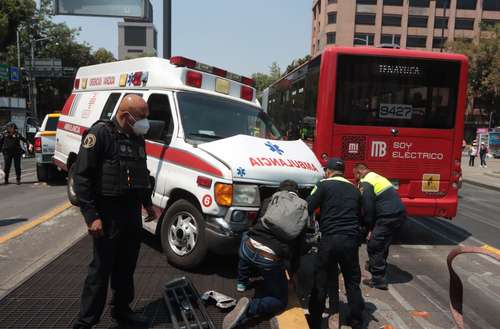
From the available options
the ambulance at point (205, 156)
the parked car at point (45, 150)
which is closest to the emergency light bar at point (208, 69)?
the ambulance at point (205, 156)

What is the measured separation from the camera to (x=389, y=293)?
17.1 feet

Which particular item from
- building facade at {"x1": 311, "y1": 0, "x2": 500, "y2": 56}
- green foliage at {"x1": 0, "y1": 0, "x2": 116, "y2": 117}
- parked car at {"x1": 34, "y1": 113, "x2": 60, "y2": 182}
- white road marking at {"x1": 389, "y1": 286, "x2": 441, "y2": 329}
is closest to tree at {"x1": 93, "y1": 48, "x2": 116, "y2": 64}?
green foliage at {"x1": 0, "y1": 0, "x2": 116, "y2": 117}

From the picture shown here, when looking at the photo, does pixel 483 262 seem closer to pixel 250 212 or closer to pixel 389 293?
pixel 389 293

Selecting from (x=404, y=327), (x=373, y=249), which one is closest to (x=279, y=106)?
(x=373, y=249)

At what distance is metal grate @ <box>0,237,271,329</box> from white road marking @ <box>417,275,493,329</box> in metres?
2.20

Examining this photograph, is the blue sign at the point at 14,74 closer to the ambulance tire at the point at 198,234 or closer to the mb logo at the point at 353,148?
the mb logo at the point at 353,148

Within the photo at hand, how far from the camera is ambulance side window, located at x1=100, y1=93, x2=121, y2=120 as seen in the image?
22.8 ft

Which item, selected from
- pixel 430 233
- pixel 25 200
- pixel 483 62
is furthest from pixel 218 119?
pixel 483 62

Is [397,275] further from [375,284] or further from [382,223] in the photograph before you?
[382,223]

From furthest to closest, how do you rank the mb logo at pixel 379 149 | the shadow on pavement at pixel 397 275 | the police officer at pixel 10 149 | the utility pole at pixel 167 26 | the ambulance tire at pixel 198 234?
the police officer at pixel 10 149 < the utility pole at pixel 167 26 < the mb logo at pixel 379 149 < the shadow on pavement at pixel 397 275 < the ambulance tire at pixel 198 234

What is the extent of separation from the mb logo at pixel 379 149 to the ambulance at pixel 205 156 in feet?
6.62

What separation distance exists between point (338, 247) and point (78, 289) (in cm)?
258

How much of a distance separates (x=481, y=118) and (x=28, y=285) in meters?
63.2

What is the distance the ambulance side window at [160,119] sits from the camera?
5304 mm
